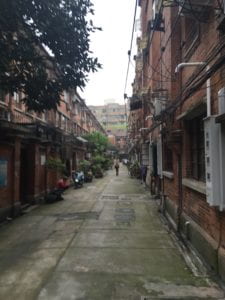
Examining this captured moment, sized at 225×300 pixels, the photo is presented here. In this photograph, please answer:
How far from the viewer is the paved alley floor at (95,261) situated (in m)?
4.73

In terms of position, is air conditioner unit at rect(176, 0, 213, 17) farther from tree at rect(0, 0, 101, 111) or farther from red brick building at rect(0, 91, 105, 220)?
red brick building at rect(0, 91, 105, 220)

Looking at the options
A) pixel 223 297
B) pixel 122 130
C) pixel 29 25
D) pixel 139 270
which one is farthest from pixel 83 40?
pixel 122 130

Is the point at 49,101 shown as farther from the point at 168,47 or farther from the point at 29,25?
the point at 168,47

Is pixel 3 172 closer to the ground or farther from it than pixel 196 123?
closer to the ground

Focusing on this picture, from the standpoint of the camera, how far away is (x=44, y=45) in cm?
790

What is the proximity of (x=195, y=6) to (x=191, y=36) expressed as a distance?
2.10 metres

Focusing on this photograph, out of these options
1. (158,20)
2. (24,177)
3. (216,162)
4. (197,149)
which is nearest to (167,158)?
(197,149)

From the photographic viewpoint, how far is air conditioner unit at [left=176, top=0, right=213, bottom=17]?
562 centimetres

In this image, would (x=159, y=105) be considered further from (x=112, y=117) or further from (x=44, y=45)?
(x=112, y=117)

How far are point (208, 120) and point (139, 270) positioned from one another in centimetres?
290

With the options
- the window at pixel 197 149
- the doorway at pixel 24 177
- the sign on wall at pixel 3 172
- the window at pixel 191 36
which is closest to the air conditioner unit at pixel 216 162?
the window at pixel 197 149

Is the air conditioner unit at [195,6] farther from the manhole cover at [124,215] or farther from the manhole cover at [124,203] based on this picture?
the manhole cover at [124,203]

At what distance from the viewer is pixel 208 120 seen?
5051 millimetres

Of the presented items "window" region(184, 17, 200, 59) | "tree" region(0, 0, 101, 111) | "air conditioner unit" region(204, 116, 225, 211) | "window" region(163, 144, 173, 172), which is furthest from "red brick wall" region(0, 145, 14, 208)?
"air conditioner unit" region(204, 116, 225, 211)
